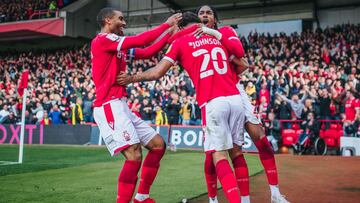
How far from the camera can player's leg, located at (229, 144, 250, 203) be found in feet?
18.6

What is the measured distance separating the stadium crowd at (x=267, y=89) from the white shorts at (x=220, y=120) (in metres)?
11.9

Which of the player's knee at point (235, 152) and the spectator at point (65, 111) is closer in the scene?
the player's knee at point (235, 152)

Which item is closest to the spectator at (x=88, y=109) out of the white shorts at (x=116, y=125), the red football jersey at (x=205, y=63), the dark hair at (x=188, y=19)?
the white shorts at (x=116, y=125)

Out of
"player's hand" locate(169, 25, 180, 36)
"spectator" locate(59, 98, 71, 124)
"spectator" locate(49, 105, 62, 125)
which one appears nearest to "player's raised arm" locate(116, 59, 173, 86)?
"player's hand" locate(169, 25, 180, 36)

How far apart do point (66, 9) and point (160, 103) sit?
17516 mm

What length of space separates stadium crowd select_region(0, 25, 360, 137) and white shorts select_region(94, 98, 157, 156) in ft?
40.0

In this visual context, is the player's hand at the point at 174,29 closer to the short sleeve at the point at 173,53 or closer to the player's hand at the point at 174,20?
the player's hand at the point at 174,20

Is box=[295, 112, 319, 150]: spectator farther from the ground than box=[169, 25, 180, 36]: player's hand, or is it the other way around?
box=[169, 25, 180, 36]: player's hand

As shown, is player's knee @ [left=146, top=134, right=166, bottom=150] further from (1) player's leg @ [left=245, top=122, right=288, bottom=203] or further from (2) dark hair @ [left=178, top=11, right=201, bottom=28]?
(2) dark hair @ [left=178, top=11, right=201, bottom=28]

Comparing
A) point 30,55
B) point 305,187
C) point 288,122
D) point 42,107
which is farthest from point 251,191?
point 30,55

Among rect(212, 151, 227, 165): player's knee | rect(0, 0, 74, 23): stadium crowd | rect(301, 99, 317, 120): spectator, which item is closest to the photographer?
rect(212, 151, 227, 165): player's knee

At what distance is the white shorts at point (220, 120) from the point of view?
509cm

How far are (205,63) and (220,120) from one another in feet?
2.30

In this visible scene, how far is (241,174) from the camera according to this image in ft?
18.7
